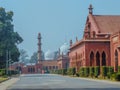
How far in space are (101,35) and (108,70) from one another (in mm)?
24580

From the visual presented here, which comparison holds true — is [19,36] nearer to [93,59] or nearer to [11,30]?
[11,30]

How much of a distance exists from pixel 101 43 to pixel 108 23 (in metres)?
7.61

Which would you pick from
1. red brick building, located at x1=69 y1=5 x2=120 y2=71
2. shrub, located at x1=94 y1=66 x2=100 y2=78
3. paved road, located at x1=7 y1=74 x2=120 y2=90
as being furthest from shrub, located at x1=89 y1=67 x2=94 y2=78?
paved road, located at x1=7 y1=74 x2=120 y2=90

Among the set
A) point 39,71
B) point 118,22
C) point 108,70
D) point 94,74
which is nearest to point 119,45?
point 94,74

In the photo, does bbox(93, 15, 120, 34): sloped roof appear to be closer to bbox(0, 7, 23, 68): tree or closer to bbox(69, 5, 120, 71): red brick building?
bbox(69, 5, 120, 71): red brick building

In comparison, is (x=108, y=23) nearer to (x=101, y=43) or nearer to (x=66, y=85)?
(x=101, y=43)

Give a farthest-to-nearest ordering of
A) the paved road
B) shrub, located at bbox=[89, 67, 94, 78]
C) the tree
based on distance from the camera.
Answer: the tree → shrub, located at bbox=[89, 67, 94, 78] → the paved road

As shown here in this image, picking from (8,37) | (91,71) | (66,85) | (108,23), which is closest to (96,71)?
(91,71)

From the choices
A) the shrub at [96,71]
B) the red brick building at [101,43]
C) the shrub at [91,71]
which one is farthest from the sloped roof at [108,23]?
the shrub at [96,71]

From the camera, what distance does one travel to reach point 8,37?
93875 mm

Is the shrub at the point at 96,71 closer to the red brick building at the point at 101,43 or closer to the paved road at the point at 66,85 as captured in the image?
the red brick building at the point at 101,43

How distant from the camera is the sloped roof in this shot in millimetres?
82625

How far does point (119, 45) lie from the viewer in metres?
67.8

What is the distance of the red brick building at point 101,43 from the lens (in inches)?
2953
